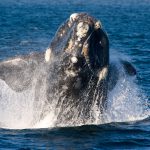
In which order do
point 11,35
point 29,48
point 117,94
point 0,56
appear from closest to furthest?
point 117,94, point 0,56, point 29,48, point 11,35

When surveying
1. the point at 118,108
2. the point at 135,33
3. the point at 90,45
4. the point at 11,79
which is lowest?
the point at 135,33

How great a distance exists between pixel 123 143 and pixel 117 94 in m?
3.98

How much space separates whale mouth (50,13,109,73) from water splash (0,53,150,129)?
694mm

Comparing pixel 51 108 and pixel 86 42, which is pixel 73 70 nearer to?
pixel 86 42

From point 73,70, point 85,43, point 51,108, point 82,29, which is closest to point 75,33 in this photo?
point 82,29

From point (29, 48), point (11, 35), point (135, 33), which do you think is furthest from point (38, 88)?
point (135, 33)

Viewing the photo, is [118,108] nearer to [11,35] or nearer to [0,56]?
[0,56]

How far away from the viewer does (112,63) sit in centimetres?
2091

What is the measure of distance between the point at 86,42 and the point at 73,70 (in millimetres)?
898

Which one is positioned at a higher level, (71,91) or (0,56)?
(71,91)

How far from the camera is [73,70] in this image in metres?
19.9

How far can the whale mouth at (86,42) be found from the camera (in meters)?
19.7

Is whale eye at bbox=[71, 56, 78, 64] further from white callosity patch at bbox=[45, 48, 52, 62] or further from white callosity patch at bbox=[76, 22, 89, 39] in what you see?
white callosity patch at bbox=[45, 48, 52, 62]

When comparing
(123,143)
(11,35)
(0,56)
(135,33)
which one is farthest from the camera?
(135,33)
